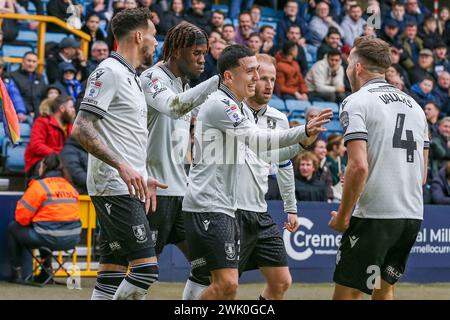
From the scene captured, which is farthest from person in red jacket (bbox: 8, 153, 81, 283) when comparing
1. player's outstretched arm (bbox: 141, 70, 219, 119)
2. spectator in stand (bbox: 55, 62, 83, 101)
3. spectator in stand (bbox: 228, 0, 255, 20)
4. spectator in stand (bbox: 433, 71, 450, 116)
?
spectator in stand (bbox: 433, 71, 450, 116)

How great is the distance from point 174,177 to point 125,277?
1043 millimetres

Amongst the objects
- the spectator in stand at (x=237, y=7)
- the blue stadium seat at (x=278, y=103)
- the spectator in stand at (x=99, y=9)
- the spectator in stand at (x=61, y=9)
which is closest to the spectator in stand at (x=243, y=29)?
the blue stadium seat at (x=278, y=103)

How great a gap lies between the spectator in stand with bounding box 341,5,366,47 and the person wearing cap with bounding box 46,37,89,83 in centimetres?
677

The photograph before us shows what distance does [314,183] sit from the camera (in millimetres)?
14031

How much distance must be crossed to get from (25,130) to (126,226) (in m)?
7.76

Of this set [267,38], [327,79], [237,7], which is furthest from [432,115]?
[237,7]

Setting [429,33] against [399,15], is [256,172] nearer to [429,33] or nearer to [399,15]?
[399,15]

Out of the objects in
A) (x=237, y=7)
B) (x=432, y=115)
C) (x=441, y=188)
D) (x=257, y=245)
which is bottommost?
(x=441, y=188)

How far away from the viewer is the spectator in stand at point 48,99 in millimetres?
13492

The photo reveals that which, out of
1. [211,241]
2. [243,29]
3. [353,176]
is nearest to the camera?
[353,176]

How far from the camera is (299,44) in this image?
18484 millimetres

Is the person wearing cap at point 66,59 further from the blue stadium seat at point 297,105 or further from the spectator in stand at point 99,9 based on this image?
the blue stadium seat at point 297,105
